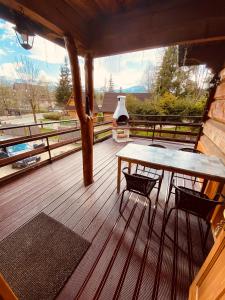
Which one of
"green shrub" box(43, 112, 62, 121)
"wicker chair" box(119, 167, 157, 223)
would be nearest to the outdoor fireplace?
"wicker chair" box(119, 167, 157, 223)

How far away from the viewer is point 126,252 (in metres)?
1.42

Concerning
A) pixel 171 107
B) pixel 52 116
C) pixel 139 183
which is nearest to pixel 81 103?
pixel 139 183

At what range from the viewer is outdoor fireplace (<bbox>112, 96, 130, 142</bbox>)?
5109 millimetres

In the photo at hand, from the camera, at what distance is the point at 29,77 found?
1098 cm

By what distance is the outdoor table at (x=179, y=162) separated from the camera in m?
1.63

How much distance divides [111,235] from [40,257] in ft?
2.49

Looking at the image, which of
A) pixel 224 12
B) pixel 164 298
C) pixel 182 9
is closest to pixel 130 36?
pixel 182 9

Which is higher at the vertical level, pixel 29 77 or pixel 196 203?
pixel 29 77

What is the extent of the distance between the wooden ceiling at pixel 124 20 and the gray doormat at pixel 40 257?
2.25m

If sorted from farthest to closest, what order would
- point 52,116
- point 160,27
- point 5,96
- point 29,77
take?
point 52,116 → point 5,96 → point 29,77 → point 160,27

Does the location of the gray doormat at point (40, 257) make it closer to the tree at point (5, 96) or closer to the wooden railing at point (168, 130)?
the wooden railing at point (168, 130)

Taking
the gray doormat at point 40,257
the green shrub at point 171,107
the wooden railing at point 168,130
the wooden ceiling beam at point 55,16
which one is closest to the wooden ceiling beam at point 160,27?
the wooden ceiling beam at point 55,16

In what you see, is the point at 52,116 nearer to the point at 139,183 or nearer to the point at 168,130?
the point at 168,130

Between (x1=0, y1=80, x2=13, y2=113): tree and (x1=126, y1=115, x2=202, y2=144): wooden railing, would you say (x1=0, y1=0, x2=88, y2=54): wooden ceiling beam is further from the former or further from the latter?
(x1=0, y1=80, x2=13, y2=113): tree
